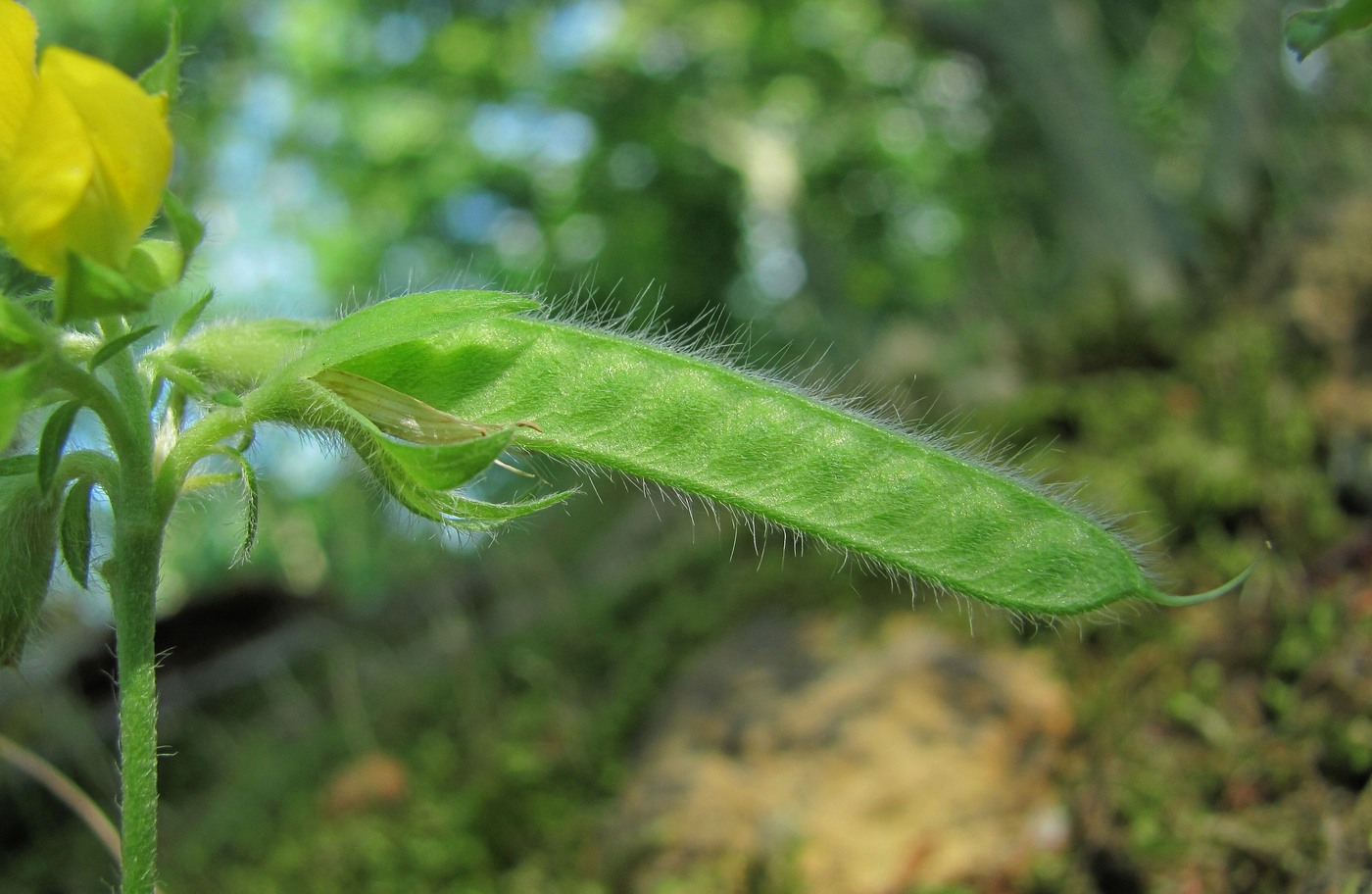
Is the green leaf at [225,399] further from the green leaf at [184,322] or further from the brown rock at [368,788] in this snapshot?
the brown rock at [368,788]

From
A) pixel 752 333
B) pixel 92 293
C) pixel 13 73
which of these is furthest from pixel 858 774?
pixel 13 73

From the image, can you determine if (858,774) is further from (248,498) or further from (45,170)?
(45,170)

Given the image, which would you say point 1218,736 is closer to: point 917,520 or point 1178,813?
point 1178,813

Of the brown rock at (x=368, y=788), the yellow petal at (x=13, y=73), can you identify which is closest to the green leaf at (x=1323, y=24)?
the yellow petal at (x=13, y=73)

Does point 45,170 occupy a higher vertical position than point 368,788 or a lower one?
higher

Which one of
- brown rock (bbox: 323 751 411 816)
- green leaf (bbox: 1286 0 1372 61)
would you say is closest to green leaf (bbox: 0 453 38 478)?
green leaf (bbox: 1286 0 1372 61)
